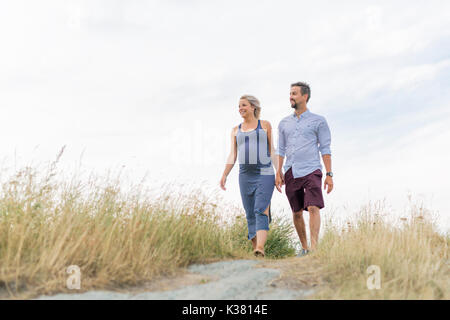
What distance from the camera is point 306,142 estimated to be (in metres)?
6.95

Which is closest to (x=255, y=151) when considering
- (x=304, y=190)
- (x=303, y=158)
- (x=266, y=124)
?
(x=266, y=124)

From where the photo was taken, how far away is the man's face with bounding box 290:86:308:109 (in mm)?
7152

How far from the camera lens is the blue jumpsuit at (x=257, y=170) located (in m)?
6.50

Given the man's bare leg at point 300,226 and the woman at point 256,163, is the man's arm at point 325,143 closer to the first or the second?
the man's bare leg at point 300,226

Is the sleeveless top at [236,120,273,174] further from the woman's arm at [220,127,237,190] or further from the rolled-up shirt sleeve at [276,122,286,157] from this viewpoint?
the rolled-up shirt sleeve at [276,122,286,157]

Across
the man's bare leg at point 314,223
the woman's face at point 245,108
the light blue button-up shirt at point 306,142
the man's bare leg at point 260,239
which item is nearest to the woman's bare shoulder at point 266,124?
the woman's face at point 245,108

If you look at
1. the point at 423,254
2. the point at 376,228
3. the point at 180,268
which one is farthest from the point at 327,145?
the point at 180,268

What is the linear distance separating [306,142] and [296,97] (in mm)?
790

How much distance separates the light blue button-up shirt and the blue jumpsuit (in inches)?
23.4

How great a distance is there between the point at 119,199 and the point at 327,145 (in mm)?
3347

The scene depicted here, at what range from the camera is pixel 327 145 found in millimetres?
6969

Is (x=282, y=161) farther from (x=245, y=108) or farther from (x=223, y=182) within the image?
(x=245, y=108)
